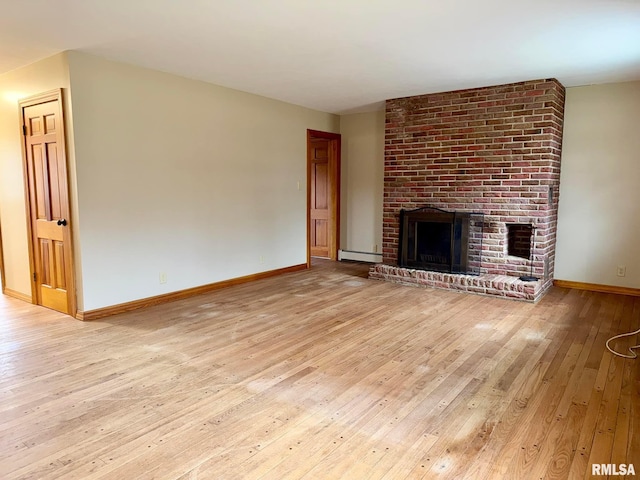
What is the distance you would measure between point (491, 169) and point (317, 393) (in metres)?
3.80

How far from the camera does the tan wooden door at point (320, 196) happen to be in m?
7.16

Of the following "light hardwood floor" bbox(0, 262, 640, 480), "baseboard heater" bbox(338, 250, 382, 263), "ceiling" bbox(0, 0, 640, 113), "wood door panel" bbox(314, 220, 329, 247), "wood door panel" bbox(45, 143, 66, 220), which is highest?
"ceiling" bbox(0, 0, 640, 113)

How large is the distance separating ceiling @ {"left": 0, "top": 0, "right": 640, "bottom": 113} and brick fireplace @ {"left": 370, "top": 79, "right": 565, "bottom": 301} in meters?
0.44

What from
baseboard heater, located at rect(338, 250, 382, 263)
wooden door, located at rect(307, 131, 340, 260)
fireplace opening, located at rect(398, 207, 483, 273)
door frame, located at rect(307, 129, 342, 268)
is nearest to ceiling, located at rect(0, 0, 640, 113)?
fireplace opening, located at rect(398, 207, 483, 273)

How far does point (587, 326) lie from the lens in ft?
12.4

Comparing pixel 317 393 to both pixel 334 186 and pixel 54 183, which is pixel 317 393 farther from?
A: pixel 334 186

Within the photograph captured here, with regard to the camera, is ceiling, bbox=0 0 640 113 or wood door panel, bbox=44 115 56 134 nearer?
ceiling, bbox=0 0 640 113

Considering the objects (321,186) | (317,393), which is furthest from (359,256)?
(317,393)

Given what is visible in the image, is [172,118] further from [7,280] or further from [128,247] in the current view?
[7,280]

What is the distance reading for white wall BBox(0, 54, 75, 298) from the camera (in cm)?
407

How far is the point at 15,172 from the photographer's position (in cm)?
445

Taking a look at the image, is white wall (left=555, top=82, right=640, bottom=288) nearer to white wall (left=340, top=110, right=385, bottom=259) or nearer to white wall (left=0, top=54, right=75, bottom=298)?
white wall (left=340, top=110, right=385, bottom=259)

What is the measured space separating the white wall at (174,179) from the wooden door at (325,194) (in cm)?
93

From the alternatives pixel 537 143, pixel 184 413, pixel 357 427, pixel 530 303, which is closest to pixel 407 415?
pixel 357 427
